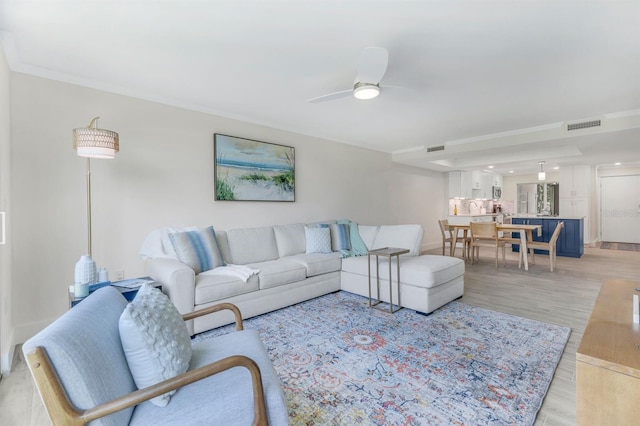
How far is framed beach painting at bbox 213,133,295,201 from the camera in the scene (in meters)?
4.05

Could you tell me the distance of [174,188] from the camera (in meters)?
3.65

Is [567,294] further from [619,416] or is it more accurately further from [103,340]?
[103,340]

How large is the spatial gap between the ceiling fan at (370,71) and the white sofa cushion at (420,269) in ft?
6.18

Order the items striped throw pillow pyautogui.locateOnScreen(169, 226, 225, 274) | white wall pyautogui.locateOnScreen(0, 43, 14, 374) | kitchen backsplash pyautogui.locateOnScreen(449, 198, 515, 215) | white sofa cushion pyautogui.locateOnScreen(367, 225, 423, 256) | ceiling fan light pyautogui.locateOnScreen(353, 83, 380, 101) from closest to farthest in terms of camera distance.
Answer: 1. white wall pyautogui.locateOnScreen(0, 43, 14, 374)
2. ceiling fan light pyautogui.locateOnScreen(353, 83, 380, 101)
3. striped throw pillow pyautogui.locateOnScreen(169, 226, 225, 274)
4. white sofa cushion pyautogui.locateOnScreen(367, 225, 423, 256)
5. kitchen backsplash pyautogui.locateOnScreen(449, 198, 515, 215)

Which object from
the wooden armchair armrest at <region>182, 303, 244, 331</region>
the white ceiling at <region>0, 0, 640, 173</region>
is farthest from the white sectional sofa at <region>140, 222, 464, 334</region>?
the white ceiling at <region>0, 0, 640, 173</region>

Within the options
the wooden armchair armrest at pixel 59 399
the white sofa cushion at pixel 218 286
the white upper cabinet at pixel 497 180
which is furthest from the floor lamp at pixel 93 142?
the white upper cabinet at pixel 497 180

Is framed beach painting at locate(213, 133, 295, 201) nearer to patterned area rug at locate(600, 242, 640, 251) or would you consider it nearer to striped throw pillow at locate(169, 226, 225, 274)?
striped throw pillow at locate(169, 226, 225, 274)

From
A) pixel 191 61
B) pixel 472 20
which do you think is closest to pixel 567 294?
pixel 472 20

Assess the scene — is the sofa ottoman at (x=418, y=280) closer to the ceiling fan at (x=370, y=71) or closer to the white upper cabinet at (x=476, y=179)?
the ceiling fan at (x=370, y=71)

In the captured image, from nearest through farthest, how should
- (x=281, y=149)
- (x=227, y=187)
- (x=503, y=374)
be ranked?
(x=503, y=374) < (x=227, y=187) < (x=281, y=149)

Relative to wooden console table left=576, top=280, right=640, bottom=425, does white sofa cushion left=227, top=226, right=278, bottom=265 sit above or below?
above

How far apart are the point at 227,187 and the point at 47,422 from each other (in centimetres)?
287

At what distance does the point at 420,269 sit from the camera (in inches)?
128

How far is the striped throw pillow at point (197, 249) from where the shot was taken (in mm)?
3129
